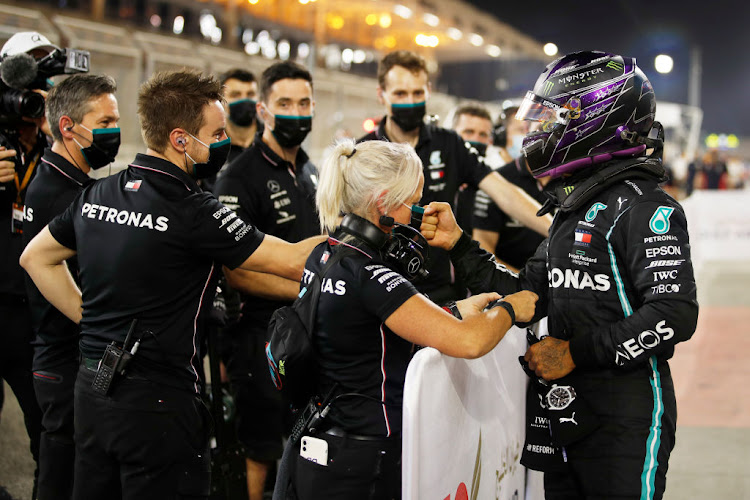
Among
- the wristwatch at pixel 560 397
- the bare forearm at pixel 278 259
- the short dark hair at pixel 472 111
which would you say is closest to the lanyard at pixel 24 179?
the bare forearm at pixel 278 259

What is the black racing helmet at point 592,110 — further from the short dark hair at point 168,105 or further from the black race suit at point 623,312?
the short dark hair at point 168,105

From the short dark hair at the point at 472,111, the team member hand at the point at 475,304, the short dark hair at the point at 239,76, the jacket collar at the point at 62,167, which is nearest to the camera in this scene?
the team member hand at the point at 475,304

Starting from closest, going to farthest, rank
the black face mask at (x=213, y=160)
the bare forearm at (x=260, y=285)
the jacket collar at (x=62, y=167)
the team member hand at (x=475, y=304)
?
1. the team member hand at (x=475, y=304)
2. the black face mask at (x=213, y=160)
3. the jacket collar at (x=62, y=167)
4. the bare forearm at (x=260, y=285)

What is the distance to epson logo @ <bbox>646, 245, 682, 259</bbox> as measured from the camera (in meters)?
2.35

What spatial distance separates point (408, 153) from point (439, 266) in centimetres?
184

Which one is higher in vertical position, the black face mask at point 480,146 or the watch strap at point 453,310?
the black face mask at point 480,146

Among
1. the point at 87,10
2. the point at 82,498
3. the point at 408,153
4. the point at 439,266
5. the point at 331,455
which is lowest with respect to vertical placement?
the point at 82,498

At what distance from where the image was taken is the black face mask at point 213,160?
9.60ft

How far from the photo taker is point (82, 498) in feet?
9.02

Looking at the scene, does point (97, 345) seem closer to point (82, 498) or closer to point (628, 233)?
point (82, 498)

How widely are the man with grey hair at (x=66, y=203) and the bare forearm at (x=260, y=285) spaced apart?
78 cm

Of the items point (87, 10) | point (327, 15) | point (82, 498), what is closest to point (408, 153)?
point (82, 498)

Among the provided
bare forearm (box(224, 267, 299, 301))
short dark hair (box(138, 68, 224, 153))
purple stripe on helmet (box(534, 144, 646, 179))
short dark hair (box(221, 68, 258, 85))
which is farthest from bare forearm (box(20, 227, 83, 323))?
Result: short dark hair (box(221, 68, 258, 85))

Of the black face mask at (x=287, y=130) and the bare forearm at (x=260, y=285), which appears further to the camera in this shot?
the black face mask at (x=287, y=130)
